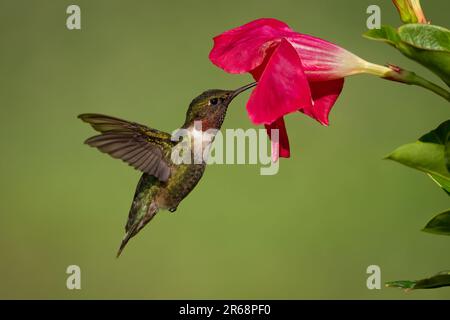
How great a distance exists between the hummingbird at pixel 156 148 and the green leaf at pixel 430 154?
478mm

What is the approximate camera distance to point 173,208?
1519mm

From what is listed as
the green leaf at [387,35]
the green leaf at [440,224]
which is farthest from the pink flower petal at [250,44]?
the green leaf at [440,224]

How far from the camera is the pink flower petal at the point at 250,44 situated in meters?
0.92

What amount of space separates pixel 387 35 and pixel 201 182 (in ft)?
8.73

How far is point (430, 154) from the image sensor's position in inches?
31.5

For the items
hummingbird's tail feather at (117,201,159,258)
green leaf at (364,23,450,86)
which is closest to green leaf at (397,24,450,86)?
green leaf at (364,23,450,86)

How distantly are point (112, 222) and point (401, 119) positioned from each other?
1.56m

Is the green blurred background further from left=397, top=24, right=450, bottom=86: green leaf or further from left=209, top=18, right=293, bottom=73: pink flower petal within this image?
left=397, top=24, right=450, bottom=86: green leaf

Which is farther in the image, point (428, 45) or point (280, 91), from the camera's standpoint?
point (280, 91)

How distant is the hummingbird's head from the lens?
1.39m

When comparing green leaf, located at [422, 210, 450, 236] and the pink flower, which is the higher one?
the pink flower

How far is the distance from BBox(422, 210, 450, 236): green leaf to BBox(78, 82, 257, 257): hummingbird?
1.59 ft

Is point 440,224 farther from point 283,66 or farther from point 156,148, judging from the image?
point 156,148

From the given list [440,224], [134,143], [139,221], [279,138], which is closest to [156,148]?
[134,143]
